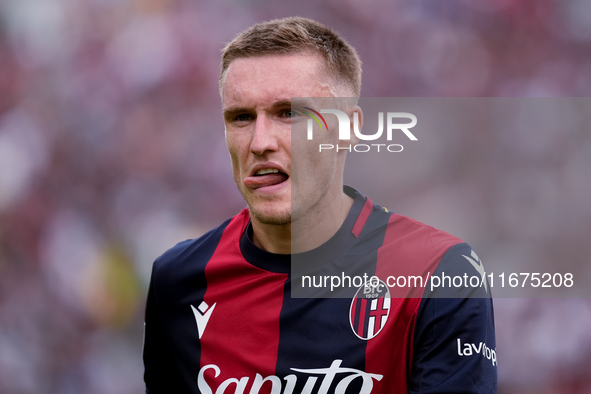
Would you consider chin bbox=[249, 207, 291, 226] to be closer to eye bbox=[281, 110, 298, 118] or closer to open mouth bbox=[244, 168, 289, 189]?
open mouth bbox=[244, 168, 289, 189]

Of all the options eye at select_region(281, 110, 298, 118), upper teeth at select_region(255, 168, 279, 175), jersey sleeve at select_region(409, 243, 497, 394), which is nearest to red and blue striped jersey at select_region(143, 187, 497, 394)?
jersey sleeve at select_region(409, 243, 497, 394)

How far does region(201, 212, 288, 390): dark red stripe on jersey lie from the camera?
1528mm

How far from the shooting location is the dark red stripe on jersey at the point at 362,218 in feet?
5.32

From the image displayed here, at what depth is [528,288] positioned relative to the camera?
11.1 ft

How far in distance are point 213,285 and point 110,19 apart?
103 inches

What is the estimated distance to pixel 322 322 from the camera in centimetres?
149

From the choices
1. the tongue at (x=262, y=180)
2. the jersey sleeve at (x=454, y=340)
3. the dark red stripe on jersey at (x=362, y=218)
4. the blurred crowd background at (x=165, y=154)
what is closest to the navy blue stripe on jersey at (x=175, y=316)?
the tongue at (x=262, y=180)

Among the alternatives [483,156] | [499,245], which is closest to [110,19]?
[483,156]

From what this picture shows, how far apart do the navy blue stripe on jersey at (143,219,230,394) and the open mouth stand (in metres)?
0.39

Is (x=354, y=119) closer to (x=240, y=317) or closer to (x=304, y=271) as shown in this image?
(x=304, y=271)

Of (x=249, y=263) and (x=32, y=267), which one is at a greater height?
(x=32, y=267)

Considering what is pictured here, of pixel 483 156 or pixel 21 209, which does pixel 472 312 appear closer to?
pixel 483 156

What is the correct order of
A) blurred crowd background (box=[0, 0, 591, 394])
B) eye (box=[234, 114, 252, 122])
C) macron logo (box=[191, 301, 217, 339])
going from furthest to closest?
blurred crowd background (box=[0, 0, 591, 394]), macron logo (box=[191, 301, 217, 339]), eye (box=[234, 114, 252, 122])

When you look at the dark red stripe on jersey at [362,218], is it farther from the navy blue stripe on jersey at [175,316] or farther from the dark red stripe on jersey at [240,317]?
the navy blue stripe on jersey at [175,316]
